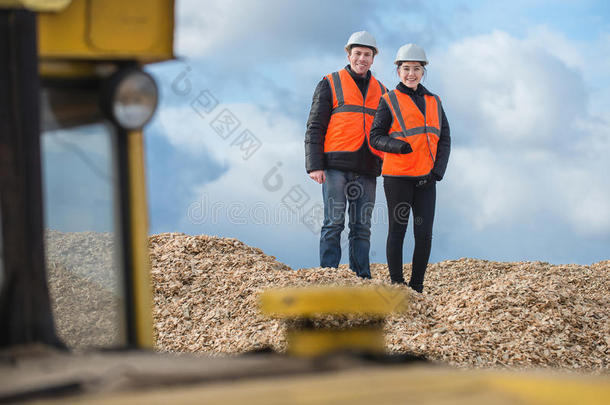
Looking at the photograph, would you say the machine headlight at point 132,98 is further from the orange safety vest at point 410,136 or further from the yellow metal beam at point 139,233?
the orange safety vest at point 410,136

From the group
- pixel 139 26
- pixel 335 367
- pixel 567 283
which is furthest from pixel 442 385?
pixel 567 283

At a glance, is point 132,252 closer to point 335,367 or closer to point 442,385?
point 335,367

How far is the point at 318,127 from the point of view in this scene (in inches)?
317

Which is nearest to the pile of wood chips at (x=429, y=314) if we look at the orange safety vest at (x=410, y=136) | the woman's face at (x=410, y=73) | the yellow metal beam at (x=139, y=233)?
the orange safety vest at (x=410, y=136)

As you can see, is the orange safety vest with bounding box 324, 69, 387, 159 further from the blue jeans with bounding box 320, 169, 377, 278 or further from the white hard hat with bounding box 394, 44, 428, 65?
the white hard hat with bounding box 394, 44, 428, 65

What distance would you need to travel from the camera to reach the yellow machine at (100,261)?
1.72 meters

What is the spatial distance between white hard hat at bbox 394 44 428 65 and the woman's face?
52 mm

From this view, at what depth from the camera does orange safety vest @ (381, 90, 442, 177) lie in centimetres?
798

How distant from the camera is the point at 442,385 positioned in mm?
1643

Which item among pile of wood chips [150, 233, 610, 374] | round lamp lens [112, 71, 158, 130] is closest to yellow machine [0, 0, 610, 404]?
round lamp lens [112, 71, 158, 130]

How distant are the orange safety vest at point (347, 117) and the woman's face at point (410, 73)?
0.46m

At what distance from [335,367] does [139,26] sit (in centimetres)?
151

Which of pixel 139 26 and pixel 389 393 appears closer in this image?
pixel 389 393

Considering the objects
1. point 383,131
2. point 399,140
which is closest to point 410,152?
point 399,140
